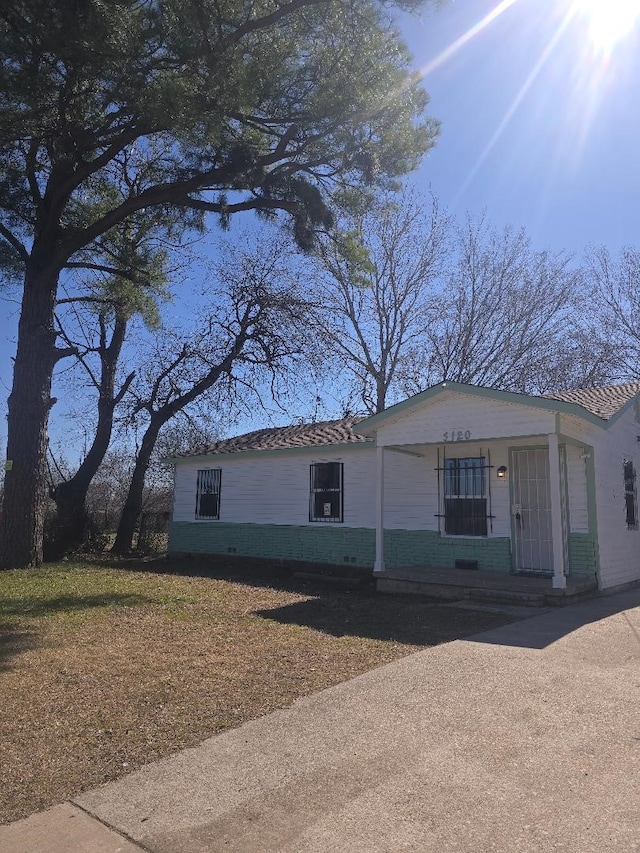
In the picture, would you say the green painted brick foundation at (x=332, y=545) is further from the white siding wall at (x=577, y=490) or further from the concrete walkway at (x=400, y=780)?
the concrete walkway at (x=400, y=780)

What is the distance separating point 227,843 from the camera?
9.73 ft

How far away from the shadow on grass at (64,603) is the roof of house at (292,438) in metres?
5.53

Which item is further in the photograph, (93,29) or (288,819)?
(93,29)

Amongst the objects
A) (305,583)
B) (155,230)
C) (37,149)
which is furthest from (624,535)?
(37,149)

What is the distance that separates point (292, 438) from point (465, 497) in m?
5.27

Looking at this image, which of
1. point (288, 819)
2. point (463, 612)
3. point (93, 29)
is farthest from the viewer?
point (463, 612)

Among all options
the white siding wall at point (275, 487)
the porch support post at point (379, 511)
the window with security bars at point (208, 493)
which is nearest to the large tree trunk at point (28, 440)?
the window with security bars at point (208, 493)

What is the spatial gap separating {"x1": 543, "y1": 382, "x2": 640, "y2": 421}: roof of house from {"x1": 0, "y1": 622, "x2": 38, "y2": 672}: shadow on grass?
27.2ft

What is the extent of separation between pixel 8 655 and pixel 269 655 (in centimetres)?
252

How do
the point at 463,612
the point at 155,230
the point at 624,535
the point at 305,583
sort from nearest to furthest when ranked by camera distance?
the point at 463,612 < the point at 624,535 < the point at 305,583 < the point at 155,230

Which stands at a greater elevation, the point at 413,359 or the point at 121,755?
the point at 413,359

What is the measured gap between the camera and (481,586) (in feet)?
32.6

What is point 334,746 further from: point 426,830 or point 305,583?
point 305,583

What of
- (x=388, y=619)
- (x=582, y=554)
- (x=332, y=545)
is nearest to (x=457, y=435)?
(x=582, y=554)
